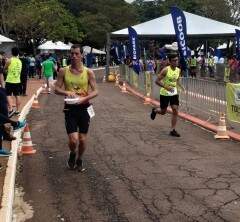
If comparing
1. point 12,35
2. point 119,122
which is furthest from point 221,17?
point 119,122

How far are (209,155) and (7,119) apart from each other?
11.6 feet

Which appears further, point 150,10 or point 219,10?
point 150,10

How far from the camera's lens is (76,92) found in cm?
834

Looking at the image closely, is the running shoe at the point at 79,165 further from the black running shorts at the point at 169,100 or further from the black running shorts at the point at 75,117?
the black running shorts at the point at 169,100

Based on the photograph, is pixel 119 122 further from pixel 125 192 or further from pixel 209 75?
pixel 209 75

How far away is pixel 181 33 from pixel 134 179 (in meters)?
11.4

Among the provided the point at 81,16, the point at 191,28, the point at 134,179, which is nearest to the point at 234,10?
the point at 81,16

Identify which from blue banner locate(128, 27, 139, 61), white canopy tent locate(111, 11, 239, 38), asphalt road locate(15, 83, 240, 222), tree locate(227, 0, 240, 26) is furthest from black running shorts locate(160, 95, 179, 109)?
tree locate(227, 0, 240, 26)

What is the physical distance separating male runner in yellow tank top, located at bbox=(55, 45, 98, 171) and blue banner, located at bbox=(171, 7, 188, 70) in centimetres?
1007

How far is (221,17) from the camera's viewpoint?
74.1 meters

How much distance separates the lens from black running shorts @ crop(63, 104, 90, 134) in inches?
326

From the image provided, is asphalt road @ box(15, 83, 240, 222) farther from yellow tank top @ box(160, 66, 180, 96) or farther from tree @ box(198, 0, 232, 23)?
tree @ box(198, 0, 232, 23)

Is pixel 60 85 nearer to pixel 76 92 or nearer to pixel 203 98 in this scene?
pixel 76 92

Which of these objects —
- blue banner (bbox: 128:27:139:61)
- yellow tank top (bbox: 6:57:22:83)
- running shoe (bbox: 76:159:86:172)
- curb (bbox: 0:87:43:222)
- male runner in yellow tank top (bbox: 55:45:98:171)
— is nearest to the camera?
curb (bbox: 0:87:43:222)
